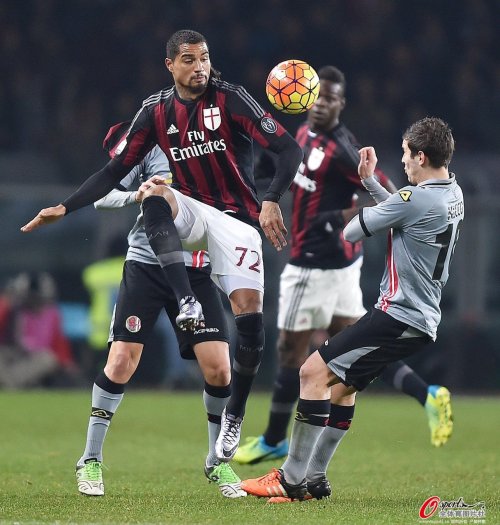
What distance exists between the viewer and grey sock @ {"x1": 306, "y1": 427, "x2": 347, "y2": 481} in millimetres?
5871

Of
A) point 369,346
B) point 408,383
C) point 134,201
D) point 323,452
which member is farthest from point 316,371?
point 408,383

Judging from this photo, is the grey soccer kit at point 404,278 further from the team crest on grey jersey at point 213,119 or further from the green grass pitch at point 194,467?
the team crest on grey jersey at point 213,119

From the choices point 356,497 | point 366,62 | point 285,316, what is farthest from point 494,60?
point 356,497

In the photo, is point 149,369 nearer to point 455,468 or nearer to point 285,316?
point 285,316

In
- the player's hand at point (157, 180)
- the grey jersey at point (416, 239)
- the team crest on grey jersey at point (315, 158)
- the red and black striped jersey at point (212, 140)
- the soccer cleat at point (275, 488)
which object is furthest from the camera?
the team crest on grey jersey at point (315, 158)

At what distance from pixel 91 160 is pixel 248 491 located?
9.08 meters

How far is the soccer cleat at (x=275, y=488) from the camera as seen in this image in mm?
5703

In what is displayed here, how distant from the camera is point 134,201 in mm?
6242

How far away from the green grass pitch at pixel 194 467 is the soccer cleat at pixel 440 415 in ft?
0.59

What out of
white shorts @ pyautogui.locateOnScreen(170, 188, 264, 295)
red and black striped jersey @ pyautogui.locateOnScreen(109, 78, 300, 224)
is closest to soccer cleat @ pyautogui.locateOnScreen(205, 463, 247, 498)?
white shorts @ pyautogui.locateOnScreen(170, 188, 264, 295)

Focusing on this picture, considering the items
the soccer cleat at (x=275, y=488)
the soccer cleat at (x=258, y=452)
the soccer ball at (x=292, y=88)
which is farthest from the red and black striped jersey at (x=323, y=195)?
the soccer cleat at (x=275, y=488)

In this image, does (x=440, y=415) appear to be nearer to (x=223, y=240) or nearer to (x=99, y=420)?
(x=223, y=240)

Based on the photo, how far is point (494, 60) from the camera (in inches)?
677

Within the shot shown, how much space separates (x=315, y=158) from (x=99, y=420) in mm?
2736
